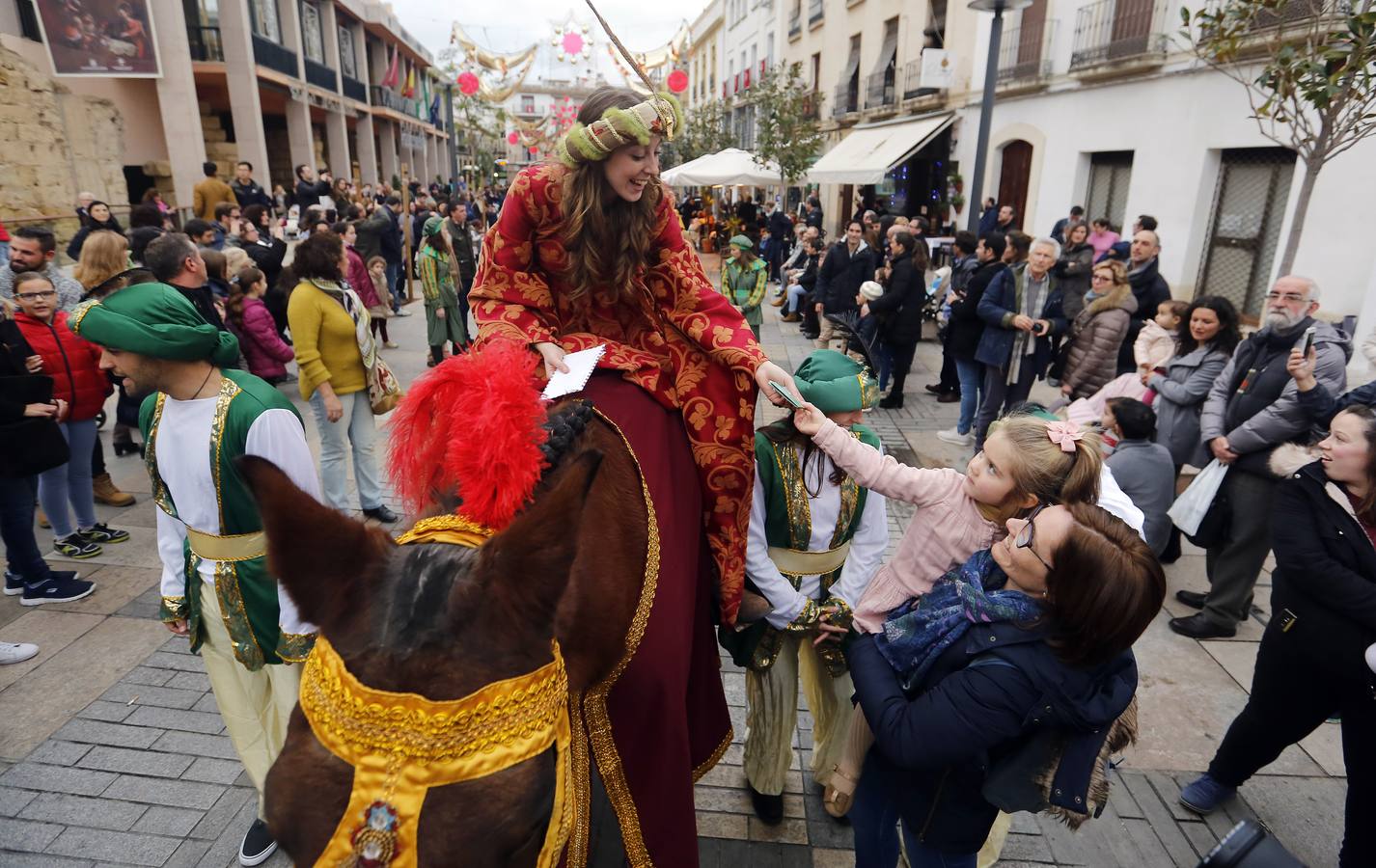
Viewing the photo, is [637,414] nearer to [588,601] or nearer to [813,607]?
[588,601]

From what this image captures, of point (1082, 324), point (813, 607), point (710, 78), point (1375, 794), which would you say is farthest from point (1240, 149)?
point (710, 78)

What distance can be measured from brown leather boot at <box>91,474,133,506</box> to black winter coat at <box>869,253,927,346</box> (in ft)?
25.2

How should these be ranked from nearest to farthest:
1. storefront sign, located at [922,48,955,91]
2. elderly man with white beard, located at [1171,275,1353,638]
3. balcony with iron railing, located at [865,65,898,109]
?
elderly man with white beard, located at [1171,275,1353,638] < storefront sign, located at [922,48,955,91] < balcony with iron railing, located at [865,65,898,109]

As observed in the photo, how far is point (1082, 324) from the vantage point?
675 centimetres

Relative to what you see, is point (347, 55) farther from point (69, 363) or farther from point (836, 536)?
point (836, 536)

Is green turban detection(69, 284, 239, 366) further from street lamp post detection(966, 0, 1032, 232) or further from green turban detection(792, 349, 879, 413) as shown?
street lamp post detection(966, 0, 1032, 232)

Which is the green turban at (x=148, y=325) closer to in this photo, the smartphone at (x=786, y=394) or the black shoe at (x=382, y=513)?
the smartphone at (x=786, y=394)

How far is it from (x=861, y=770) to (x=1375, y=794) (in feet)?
6.02

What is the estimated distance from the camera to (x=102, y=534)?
17.6 ft

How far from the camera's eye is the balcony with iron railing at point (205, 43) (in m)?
22.4

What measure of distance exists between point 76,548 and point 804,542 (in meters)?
5.38

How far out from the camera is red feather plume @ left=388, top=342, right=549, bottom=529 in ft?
4.84

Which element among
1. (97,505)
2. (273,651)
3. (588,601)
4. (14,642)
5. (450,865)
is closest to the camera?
(450,865)

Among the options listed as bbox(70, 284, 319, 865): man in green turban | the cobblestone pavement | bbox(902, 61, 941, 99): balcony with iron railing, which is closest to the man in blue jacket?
the cobblestone pavement
